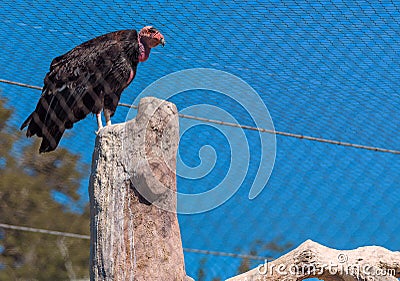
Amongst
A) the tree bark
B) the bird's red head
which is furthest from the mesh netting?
the tree bark

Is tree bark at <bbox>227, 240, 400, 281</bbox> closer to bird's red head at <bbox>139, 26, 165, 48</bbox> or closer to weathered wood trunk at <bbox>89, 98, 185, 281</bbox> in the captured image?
weathered wood trunk at <bbox>89, 98, 185, 281</bbox>

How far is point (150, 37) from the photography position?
397cm

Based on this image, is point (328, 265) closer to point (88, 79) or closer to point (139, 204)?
point (139, 204)

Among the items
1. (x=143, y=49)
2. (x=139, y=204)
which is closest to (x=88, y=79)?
(x=143, y=49)

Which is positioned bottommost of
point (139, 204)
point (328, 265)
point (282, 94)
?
point (282, 94)

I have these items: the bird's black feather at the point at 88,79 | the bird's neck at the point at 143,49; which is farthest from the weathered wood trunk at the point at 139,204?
the bird's neck at the point at 143,49

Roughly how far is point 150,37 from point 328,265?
1527 mm

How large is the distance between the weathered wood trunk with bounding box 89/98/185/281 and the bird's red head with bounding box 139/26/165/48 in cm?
144

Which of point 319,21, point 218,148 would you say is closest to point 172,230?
point 319,21

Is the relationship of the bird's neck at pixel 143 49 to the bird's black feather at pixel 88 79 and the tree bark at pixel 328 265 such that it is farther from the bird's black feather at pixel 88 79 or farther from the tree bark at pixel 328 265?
the tree bark at pixel 328 265

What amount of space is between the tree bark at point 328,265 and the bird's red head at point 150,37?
1428mm

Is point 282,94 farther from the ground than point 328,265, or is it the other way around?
point 328,265

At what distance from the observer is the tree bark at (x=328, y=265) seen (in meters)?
2.78

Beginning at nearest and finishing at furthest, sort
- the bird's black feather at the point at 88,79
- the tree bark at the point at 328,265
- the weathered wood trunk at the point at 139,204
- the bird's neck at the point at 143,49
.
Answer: the weathered wood trunk at the point at 139,204, the tree bark at the point at 328,265, the bird's black feather at the point at 88,79, the bird's neck at the point at 143,49
